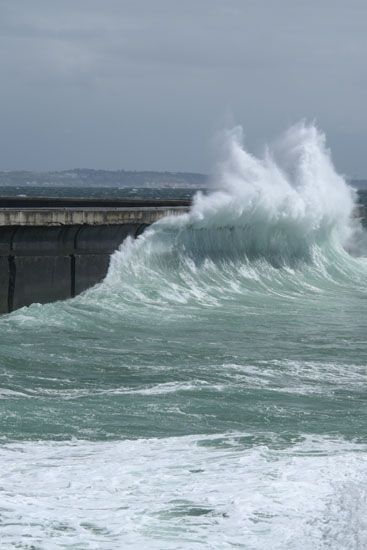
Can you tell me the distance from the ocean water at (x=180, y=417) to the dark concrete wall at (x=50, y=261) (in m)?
0.31

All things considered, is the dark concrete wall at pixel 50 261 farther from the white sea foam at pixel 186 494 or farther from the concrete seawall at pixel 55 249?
the white sea foam at pixel 186 494

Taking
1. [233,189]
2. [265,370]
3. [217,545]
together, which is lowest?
[217,545]

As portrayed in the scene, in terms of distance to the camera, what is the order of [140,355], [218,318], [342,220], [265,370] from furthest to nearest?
[342,220] < [218,318] < [140,355] < [265,370]

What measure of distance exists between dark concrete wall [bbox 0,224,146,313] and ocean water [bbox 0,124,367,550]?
0.31m

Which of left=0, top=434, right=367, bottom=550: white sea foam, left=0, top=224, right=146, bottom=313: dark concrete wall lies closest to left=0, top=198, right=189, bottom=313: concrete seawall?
left=0, top=224, right=146, bottom=313: dark concrete wall

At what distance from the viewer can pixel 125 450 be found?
9.81 m

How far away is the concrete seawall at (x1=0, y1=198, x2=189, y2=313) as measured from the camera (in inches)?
744

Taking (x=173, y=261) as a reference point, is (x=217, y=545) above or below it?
below

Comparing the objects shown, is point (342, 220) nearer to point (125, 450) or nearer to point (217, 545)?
point (125, 450)

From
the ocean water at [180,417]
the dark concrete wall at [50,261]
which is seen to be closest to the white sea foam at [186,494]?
the ocean water at [180,417]

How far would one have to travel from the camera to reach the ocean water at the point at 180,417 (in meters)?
8.00

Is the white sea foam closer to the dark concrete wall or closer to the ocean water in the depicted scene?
the ocean water

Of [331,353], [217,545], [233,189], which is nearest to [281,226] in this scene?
[233,189]

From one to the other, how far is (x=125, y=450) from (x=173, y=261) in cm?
1484
